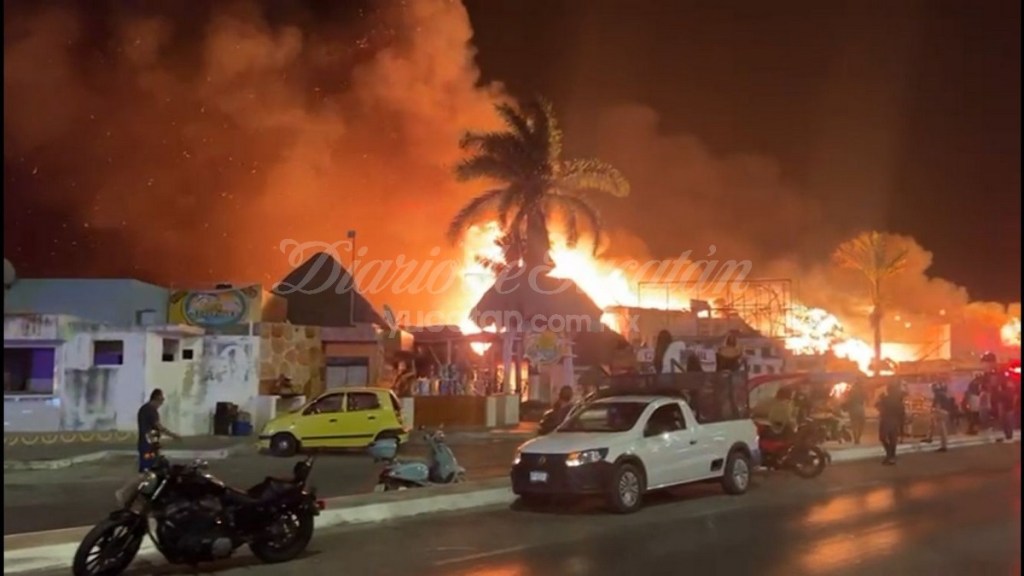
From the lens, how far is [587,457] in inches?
514

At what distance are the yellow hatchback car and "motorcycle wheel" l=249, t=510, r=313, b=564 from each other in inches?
453

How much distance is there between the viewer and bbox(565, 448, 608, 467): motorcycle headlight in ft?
42.8

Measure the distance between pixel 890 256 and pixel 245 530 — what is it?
179 ft

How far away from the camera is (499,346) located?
121 ft

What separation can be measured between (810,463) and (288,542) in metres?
10.7

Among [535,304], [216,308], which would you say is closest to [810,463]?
[216,308]

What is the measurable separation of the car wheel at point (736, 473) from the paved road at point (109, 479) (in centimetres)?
434

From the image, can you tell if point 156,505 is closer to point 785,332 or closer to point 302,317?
point 302,317

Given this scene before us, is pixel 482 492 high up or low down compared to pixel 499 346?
down

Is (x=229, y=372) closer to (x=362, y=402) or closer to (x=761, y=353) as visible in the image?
(x=362, y=402)

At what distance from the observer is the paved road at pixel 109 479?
514 inches

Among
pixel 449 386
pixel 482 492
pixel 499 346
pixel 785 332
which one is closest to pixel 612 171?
pixel 499 346

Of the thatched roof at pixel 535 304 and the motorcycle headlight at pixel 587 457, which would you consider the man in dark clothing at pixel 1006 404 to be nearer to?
the thatched roof at pixel 535 304

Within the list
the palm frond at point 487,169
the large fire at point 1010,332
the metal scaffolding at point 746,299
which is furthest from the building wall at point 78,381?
the metal scaffolding at point 746,299
